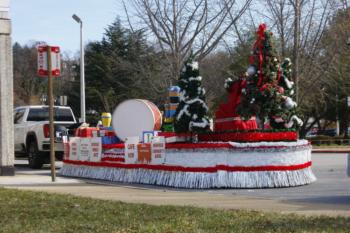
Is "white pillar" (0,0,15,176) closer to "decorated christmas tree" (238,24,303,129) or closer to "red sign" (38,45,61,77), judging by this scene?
"red sign" (38,45,61,77)

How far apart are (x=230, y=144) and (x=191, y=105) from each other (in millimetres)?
1794

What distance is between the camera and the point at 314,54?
110 feet

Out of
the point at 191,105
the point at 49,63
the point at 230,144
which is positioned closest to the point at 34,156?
the point at 49,63

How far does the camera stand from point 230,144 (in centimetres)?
1388

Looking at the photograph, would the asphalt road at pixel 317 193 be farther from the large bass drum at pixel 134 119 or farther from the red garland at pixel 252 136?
the large bass drum at pixel 134 119

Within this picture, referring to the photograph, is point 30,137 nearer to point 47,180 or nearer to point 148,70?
point 47,180

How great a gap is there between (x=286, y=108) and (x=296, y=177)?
1.86 m

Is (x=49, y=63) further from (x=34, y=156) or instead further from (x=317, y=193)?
(x=317, y=193)

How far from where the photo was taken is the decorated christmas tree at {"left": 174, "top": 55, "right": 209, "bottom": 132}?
49.4ft

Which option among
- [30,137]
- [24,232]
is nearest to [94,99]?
[30,137]

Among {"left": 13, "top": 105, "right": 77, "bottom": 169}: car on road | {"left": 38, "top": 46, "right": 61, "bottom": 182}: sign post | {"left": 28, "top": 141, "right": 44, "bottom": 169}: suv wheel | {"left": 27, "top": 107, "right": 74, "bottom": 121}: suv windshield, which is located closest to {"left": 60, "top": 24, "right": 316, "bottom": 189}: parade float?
{"left": 38, "top": 46, "right": 61, "bottom": 182}: sign post

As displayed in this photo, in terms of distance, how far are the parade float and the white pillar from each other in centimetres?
240

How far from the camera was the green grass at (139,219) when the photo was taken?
7.81 meters

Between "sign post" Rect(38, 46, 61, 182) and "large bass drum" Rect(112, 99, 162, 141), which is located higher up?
"sign post" Rect(38, 46, 61, 182)
